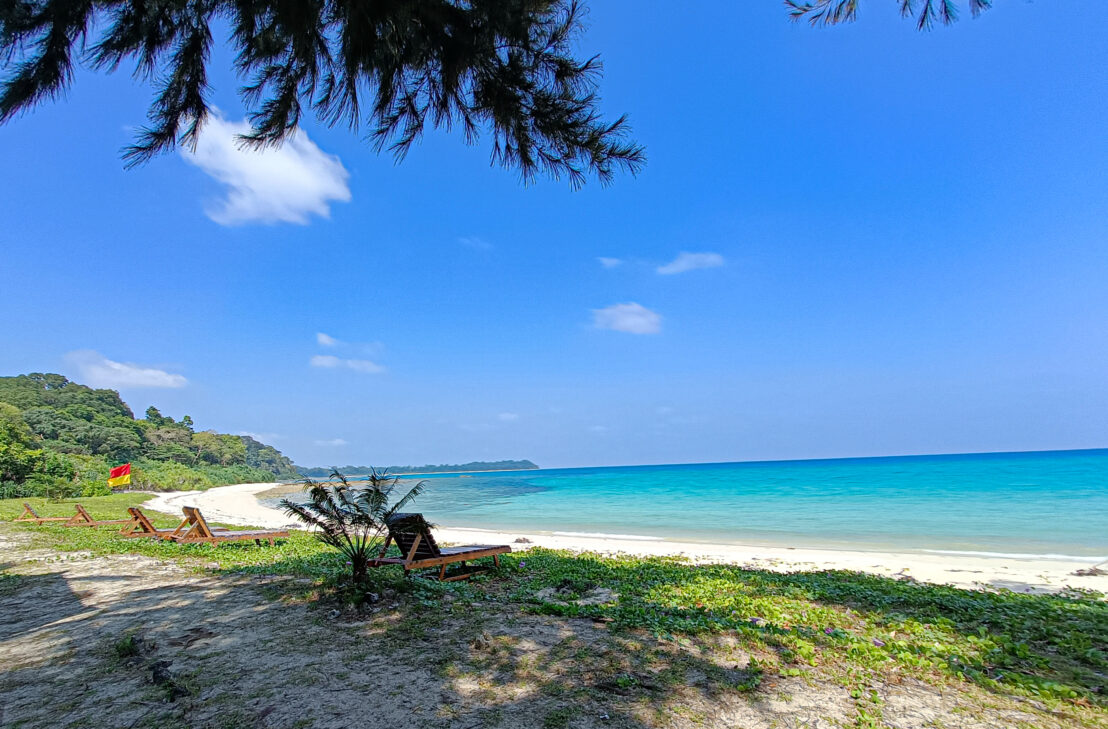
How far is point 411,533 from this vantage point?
7.18m

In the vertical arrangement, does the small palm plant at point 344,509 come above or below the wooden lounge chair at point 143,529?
above

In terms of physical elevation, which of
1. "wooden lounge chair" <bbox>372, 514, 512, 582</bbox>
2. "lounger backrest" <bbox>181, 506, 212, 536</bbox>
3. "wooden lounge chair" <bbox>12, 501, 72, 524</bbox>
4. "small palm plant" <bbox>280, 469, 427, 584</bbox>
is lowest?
"wooden lounge chair" <bbox>12, 501, 72, 524</bbox>

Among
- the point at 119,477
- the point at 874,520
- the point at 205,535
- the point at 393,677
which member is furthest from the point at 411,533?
the point at 119,477

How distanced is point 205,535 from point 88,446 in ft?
163

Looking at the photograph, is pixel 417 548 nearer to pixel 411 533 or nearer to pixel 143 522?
pixel 411 533

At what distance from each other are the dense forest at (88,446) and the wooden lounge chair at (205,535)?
1825 cm

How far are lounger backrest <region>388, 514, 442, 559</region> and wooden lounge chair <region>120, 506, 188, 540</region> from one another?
7.47 meters

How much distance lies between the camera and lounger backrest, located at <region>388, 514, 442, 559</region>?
23.3ft

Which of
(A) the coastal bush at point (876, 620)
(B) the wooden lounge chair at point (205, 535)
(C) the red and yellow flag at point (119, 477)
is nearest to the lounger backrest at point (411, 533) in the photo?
(A) the coastal bush at point (876, 620)

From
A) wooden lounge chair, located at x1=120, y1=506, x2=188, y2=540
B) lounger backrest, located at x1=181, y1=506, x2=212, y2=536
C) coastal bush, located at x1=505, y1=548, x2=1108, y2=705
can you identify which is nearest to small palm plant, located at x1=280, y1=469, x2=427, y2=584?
coastal bush, located at x1=505, y1=548, x2=1108, y2=705

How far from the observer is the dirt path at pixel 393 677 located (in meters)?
3.01

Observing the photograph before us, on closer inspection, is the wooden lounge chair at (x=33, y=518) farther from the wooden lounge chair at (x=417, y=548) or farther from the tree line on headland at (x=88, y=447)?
the wooden lounge chair at (x=417, y=548)

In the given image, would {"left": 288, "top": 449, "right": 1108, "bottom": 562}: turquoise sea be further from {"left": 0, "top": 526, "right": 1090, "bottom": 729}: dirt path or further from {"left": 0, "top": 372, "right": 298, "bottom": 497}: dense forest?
{"left": 0, "top": 372, "right": 298, "bottom": 497}: dense forest

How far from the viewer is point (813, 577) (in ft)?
26.5
